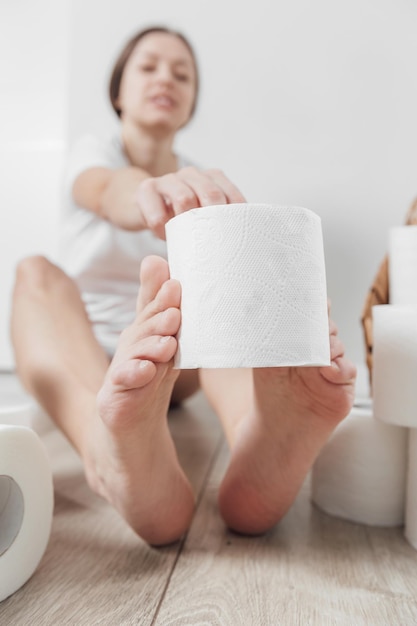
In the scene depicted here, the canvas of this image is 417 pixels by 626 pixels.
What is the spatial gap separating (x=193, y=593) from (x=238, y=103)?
182cm

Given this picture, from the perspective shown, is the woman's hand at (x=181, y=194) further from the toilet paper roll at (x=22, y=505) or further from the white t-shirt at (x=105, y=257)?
the white t-shirt at (x=105, y=257)

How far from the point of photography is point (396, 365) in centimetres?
69

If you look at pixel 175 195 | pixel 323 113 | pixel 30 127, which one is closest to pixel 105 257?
pixel 175 195

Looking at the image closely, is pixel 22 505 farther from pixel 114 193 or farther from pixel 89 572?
pixel 114 193

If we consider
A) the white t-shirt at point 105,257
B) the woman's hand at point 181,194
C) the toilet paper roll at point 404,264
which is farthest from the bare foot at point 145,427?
the white t-shirt at point 105,257

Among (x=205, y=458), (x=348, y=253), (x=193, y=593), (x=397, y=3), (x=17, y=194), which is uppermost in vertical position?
(x=397, y=3)

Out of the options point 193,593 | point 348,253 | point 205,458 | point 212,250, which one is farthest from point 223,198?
point 348,253

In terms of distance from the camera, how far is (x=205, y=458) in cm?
108

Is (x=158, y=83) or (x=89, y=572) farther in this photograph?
(x=158, y=83)

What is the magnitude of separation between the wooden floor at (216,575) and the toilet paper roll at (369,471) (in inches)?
0.8

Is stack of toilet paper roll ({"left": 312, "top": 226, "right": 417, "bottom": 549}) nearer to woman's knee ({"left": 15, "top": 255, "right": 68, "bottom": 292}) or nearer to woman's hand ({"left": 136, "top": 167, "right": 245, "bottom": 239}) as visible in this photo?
woman's hand ({"left": 136, "top": 167, "right": 245, "bottom": 239})

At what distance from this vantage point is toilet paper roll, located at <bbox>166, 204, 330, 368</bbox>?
52 cm

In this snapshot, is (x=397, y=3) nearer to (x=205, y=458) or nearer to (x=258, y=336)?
(x=205, y=458)

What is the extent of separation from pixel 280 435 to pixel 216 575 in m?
0.16
